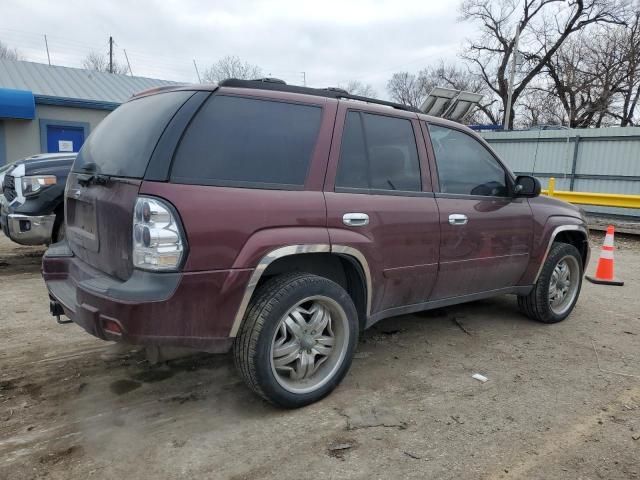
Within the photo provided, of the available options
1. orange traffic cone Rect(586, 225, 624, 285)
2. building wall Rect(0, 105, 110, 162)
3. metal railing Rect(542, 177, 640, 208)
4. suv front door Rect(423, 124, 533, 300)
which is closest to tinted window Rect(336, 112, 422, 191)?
suv front door Rect(423, 124, 533, 300)

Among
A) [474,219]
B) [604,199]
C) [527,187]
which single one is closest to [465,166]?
[474,219]

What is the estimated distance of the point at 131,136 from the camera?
2.88 m

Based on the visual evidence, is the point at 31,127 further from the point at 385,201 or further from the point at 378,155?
the point at 385,201

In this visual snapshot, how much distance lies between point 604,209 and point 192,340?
13.3 m

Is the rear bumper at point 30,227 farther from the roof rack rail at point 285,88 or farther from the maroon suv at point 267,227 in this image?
the roof rack rail at point 285,88

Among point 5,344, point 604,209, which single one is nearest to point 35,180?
point 5,344

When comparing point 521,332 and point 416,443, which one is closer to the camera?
point 416,443

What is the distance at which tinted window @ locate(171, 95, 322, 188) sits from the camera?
8.64 ft

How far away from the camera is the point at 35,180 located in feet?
19.3

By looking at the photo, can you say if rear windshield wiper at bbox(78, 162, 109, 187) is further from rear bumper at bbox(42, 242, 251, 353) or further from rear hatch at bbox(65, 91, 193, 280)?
rear bumper at bbox(42, 242, 251, 353)

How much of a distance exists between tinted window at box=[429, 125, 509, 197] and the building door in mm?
14594

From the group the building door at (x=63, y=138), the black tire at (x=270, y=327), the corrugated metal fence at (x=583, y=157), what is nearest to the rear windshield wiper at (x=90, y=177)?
the black tire at (x=270, y=327)

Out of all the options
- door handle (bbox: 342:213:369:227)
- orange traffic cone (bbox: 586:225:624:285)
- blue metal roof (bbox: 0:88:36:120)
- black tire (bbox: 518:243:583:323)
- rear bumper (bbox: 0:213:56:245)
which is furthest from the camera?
blue metal roof (bbox: 0:88:36:120)

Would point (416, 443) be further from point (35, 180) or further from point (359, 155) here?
point (35, 180)
